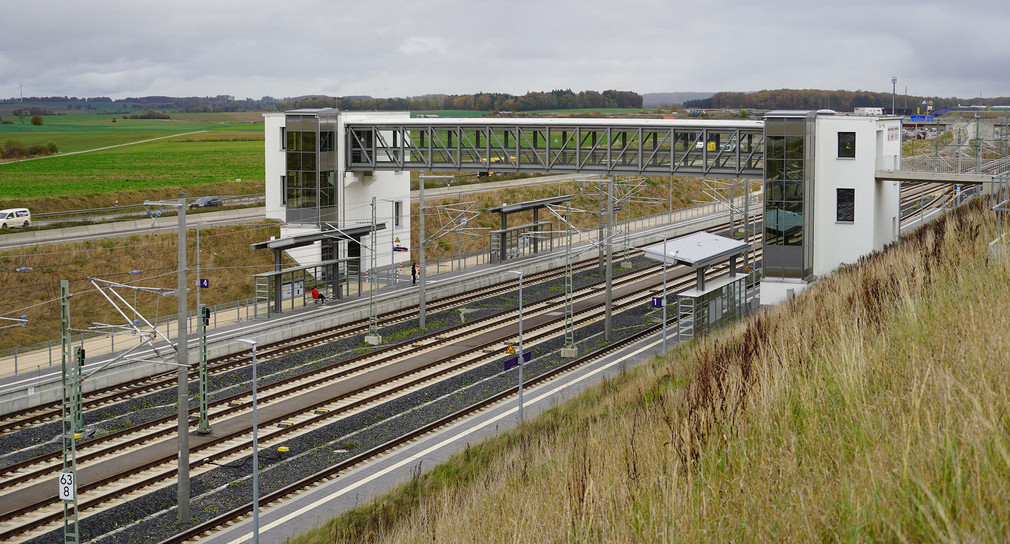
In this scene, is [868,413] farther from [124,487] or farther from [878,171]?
[878,171]

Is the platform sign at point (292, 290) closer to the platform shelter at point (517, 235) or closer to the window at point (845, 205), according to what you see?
the platform shelter at point (517, 235)

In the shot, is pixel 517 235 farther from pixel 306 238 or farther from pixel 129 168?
pixel 129 168

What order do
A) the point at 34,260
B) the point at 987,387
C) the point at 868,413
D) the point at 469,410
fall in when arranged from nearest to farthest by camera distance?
the point at 987,387 → the point at 868,413 → the point at 469,410 → the point at 34,260

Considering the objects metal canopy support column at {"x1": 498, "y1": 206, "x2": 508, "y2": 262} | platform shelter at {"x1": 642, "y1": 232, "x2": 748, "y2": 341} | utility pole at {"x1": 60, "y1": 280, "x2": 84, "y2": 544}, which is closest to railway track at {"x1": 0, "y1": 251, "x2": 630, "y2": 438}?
metal canopy support column at {"x1": 498, "y1": 206, "x2": 508, "y2": 262}

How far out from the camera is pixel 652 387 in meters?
21.9

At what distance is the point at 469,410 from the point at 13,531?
1291 centimetres

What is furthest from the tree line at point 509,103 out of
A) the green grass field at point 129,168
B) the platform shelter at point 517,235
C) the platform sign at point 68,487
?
the platform sign at point 68,487

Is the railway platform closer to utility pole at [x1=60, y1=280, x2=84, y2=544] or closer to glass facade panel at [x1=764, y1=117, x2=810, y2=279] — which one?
utility pole at [x1=60, y1=280, x2=84, y2=544]

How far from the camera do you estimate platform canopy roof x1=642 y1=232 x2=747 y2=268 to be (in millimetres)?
35719

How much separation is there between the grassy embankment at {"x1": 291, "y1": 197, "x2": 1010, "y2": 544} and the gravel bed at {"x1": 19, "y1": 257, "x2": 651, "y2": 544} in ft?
30.7

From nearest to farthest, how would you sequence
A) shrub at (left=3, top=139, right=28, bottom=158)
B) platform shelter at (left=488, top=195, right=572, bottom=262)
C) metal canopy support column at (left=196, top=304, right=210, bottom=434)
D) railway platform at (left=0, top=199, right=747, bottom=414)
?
metal canopy support column at (left=196, top=304, right=210, bottom=434) < railway platform at (left=0, top=199, right=747, bottom=414) < platform shelter at (left=488, top=195, right=572, bottom=262) < shrub at (left=3, top=139, right=28, bottom=158)

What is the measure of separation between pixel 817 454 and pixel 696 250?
1178 inches

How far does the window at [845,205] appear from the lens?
1596 inches

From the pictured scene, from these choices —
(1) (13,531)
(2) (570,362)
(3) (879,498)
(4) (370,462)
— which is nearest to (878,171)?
(2) (570,362)
